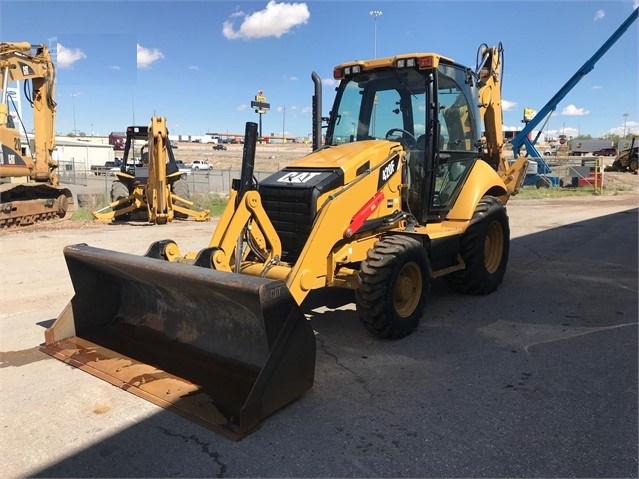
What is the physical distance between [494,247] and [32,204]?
12.2 meters

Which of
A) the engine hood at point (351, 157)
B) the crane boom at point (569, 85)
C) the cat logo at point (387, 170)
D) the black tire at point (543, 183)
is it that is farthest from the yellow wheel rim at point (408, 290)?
the black tire at point (543, 183)

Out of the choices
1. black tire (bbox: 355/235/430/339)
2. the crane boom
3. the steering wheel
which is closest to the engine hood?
the steering wheel

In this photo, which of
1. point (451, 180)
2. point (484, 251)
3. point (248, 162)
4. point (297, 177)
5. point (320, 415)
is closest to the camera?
point (320, 415)

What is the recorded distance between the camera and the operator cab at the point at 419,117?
18.6 feet

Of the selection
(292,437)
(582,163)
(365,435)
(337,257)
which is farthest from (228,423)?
(582,163)

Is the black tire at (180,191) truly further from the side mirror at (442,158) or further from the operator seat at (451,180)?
the side mirror at (442,158)

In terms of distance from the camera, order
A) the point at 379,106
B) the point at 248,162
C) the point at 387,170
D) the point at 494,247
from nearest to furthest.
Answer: the point at 248,162, the point at 387,170, the point at 379,106, the point at 494,247

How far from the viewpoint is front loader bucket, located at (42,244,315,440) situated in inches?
133

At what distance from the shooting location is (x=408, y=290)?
5105 millimetres

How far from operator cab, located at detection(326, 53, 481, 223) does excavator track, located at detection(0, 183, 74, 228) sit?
1063 cm

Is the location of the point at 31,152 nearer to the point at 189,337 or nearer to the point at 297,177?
the point at 297,177

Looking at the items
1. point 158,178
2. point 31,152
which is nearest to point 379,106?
point 158,178

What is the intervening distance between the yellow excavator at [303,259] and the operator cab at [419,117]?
16mm

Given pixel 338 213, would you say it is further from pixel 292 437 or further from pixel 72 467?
pixel 72 467
